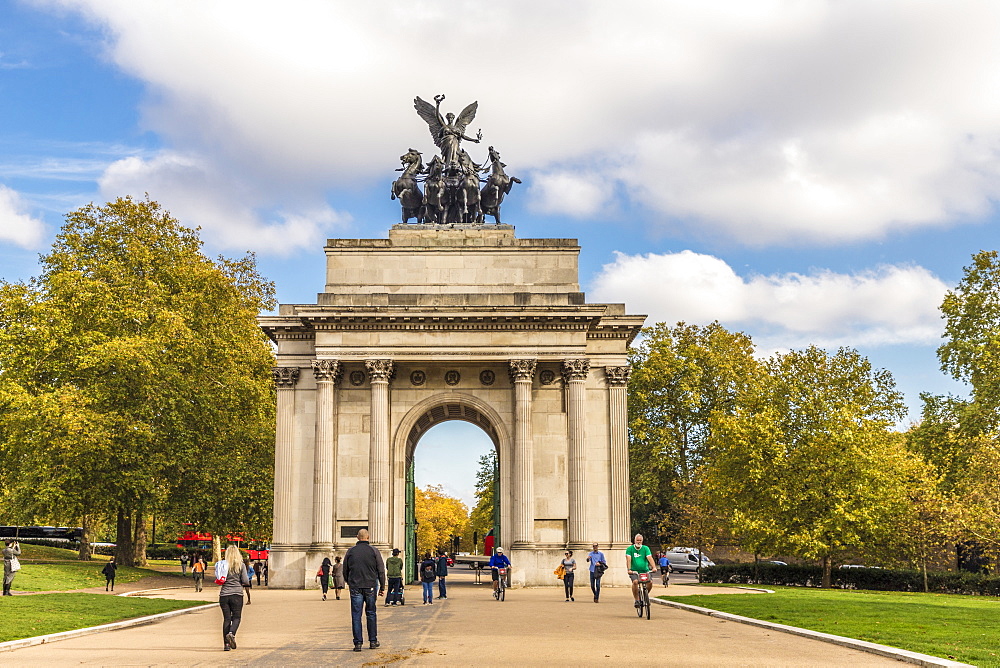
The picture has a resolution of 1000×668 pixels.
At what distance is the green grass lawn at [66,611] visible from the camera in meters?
19.5

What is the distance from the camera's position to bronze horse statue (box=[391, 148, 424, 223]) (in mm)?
44906

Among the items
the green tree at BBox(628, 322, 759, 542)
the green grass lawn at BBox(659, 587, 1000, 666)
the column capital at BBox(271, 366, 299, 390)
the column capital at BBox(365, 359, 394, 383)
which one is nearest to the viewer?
the green grass lawn at BBox(659, 587, 1000, 666)

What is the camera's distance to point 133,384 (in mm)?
44719

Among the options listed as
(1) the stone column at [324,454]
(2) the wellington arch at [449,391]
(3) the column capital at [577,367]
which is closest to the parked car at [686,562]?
(2) the wellington arch at [449,391]

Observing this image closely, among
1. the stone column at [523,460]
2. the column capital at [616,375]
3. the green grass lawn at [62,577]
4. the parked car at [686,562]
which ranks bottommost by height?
the parked car at [686,562]

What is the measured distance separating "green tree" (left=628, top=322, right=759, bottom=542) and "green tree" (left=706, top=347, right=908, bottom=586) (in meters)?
12.7

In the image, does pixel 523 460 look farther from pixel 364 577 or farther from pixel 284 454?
pixel 364 577

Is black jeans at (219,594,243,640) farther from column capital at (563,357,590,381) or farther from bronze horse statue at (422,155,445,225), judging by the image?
bronze horse statue at (422,155,445,225)

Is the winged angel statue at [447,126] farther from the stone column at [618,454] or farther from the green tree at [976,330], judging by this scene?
the green tree at [976,330]

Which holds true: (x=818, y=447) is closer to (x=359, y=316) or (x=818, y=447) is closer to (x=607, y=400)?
(x=607, y=400)

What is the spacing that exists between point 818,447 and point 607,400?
31.7 feet

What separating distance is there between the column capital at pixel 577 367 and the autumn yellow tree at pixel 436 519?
68921mm

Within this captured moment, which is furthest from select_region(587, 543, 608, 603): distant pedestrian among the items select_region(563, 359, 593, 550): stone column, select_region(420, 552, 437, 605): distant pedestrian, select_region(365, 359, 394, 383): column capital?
select_region(365, 359, 394, 383): column capital

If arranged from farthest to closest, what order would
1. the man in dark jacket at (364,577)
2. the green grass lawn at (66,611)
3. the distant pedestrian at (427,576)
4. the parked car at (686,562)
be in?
the parked car at (686,562), the distant pedestrian at (427,576), the green grass lawn at (66,611), the man in dark jacket at (364,577)
